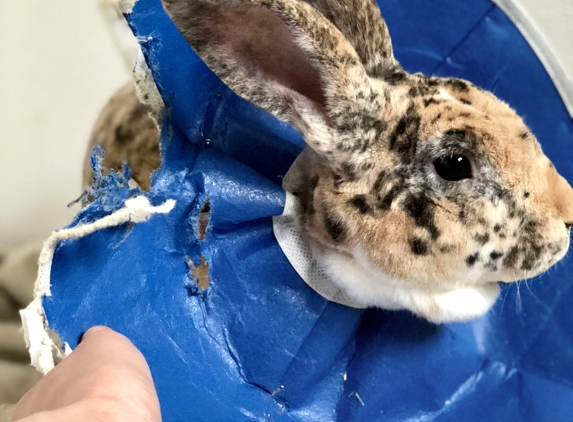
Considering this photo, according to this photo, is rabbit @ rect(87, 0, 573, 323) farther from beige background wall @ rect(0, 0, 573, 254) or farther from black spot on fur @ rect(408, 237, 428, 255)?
beige background wall @ rect(0, 0, 573, 254)

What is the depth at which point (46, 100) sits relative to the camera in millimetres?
1568

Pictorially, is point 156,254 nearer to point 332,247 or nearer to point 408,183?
point 332,247

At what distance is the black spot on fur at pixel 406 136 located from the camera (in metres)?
0.73

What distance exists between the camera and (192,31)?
68 centimetres

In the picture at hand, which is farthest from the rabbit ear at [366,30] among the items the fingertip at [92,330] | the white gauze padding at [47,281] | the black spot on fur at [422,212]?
the fingertip at [92,330]

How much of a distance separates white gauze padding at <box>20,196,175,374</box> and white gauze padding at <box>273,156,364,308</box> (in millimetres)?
211

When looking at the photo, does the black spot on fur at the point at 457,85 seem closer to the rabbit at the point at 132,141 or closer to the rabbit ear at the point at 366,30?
the rabbit ear at the point at 366,30

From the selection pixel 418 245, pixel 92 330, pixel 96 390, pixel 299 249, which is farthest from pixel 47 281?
pixel 418 245

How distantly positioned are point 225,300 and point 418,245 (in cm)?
30

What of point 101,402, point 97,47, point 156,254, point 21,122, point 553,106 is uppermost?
point 553,106

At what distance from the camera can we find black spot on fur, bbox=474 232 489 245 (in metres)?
0.73

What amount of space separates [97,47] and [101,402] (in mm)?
1386

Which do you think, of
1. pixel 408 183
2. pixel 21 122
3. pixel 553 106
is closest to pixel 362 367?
pixel 408 183

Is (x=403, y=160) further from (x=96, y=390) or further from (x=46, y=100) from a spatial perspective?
(x=46, y=100)
